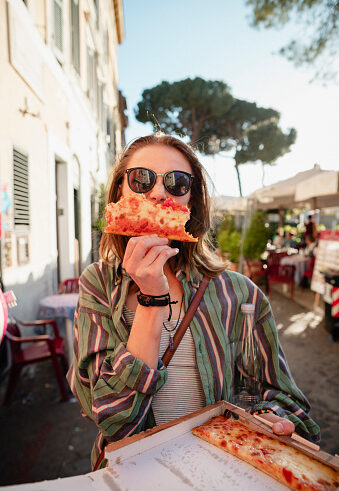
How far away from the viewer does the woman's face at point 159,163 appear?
152cm

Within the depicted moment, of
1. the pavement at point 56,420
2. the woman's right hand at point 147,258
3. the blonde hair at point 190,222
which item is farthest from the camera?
the pavement at point 56,420

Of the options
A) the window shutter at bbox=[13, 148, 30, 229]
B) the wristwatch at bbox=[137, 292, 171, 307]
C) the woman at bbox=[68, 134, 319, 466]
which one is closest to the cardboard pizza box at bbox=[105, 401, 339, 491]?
the woman at bbox=[68, 134, 319, 466]

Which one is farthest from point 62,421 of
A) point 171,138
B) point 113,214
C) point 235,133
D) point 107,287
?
point 235,133

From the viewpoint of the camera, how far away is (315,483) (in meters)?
0.88

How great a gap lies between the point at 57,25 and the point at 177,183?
7.01 metres

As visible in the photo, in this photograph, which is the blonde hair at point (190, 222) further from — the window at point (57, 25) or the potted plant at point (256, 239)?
the potted plant at point (256, 239)

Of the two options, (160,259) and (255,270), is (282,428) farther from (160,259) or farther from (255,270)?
(255,270)

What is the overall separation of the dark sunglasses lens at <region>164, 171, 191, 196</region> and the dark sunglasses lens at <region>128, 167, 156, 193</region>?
72 millimetres

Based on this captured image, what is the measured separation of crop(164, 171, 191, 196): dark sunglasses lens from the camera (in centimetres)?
154

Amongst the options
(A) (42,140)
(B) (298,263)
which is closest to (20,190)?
(A) (42,140)

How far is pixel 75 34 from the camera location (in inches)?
326

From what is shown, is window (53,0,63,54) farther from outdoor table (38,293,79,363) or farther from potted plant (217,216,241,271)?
potted plant (217,216,241,271)

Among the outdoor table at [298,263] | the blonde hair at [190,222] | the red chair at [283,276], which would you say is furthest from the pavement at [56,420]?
the outdoor table at [298,263]

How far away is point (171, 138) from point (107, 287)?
831mm
